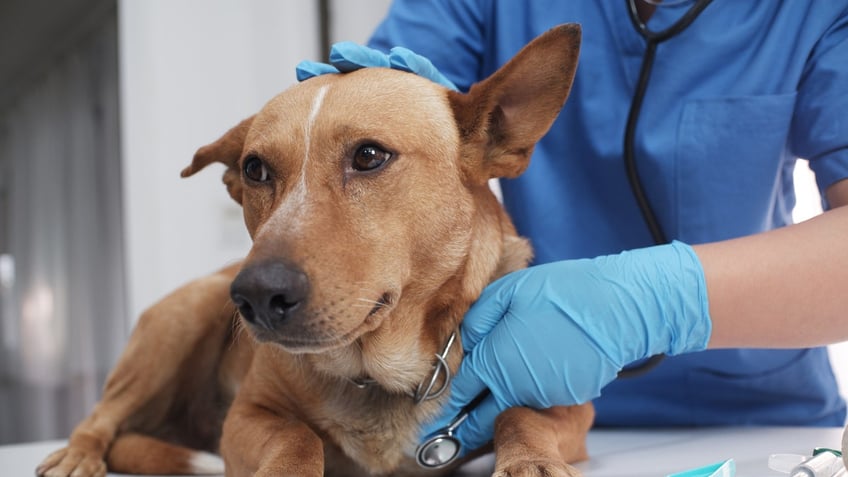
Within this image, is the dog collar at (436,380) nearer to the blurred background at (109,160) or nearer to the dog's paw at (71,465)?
the dog's paw at (71,465)

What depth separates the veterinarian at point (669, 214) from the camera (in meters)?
1.22

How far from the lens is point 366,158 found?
3.64 feet

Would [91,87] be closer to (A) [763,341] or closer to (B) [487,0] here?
(B) [487,0]

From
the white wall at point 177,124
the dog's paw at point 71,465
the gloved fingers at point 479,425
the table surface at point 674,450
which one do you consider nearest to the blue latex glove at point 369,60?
the gloved fingers at point 479,425

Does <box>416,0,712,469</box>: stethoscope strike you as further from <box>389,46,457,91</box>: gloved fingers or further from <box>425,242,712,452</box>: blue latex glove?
<box>389,46,457,91</box>: gloved fingers

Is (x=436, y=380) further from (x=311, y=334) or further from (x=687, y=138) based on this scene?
(x=687, y=138)

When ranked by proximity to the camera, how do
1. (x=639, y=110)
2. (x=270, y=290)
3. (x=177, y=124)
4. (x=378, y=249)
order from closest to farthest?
1. (x=270, y=290)
2. (x=378, y=249)
3. (x=639, y=110)
4. (x=177, y=124)

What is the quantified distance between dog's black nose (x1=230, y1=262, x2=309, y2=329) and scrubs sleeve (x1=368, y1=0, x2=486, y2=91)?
2.81 feet

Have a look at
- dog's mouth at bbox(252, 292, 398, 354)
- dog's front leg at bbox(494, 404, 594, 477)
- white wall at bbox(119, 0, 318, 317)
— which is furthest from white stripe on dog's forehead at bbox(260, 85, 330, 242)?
white wall at bbox(119, 0, 318, 317)

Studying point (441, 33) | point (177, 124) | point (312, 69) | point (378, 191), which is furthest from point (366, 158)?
point (177, 124)

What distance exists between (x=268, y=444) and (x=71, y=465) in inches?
20.3

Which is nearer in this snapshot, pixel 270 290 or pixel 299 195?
pixel 270 290

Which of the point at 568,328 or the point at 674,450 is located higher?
the point at 568,328

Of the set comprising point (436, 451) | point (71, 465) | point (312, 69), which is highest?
point (312, 69)
